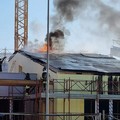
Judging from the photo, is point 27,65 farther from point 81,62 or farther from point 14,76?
point 81,62

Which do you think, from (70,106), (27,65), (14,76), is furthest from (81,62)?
(14,76)

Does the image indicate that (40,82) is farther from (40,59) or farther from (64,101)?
(40,59)

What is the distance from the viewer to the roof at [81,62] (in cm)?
3347

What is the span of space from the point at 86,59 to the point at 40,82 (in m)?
8.79

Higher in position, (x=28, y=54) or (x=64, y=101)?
(x=28, y=54)

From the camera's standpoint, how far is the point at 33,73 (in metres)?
36.8

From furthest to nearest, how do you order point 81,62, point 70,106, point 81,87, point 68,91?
point 81,62 < point 81,87 < point 70,106 < point 68,91

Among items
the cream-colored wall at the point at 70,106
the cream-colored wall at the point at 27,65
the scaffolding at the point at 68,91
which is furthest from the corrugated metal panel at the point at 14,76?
the cream-colored wall at the point at 70,106

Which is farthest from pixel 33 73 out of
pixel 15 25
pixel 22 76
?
pixel 15 25

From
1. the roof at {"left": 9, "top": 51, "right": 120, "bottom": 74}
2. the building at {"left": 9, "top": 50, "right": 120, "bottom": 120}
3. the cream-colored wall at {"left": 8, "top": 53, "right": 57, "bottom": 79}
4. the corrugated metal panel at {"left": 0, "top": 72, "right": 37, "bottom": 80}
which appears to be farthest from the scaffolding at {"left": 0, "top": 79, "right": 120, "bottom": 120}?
the corrugated metal panel at {"left": 0, "top": 72, "right": 37, "bottom": 80}

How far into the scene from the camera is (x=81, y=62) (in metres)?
37.2

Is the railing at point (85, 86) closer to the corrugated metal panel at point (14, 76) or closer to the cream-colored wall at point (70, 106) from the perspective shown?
the cream-colored wall at point (70, 106)

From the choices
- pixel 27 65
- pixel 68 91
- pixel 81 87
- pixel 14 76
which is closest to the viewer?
pixel 68 91

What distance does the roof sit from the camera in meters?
33.5
